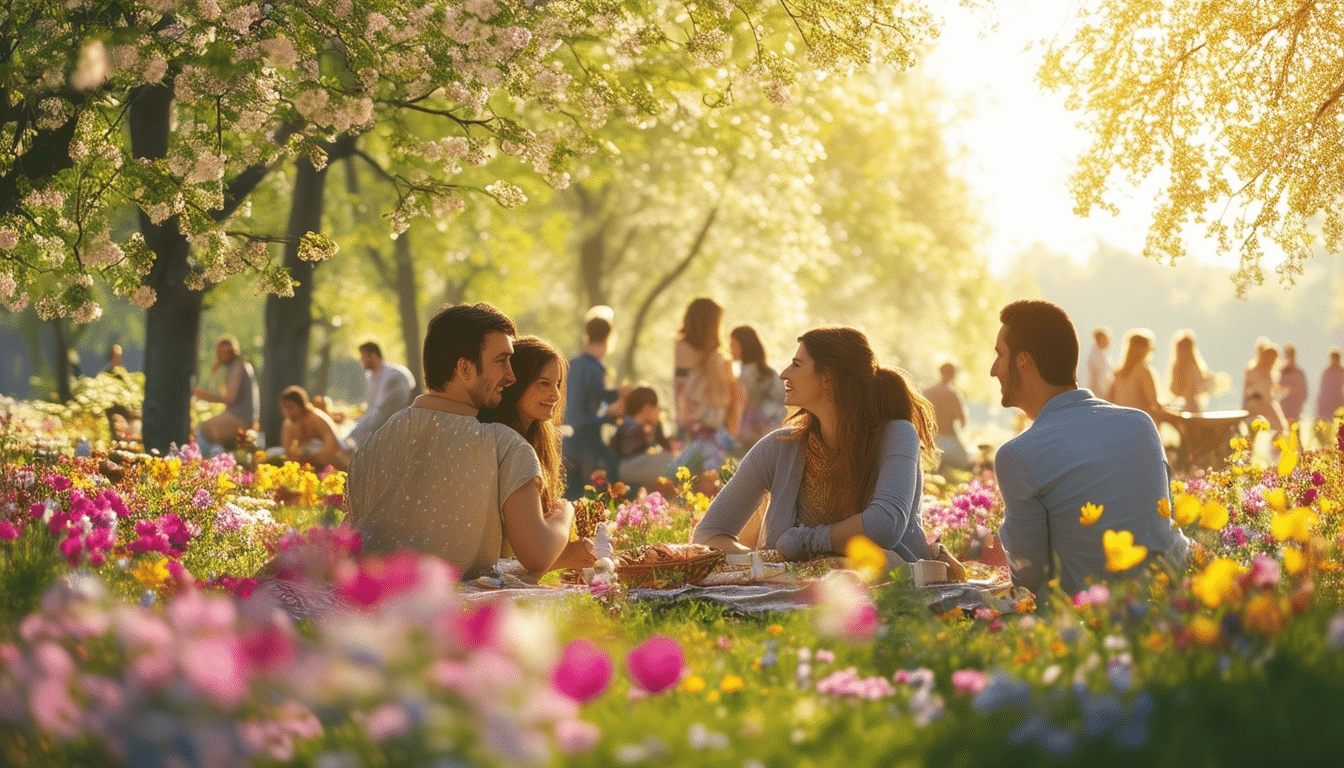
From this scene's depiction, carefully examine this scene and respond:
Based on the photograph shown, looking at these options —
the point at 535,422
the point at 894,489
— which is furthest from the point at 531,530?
the point at 894,489

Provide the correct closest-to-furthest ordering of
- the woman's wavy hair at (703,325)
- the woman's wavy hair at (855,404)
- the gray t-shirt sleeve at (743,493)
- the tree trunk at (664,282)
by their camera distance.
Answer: the woman's wavy hair at (855,404) < the gray t-shirt sleeve at (743,493) < the woman's wavy hair at (703,325) < the tree trunk at (664,282)

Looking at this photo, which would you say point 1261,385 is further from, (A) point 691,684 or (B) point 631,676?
(A) point 691,684

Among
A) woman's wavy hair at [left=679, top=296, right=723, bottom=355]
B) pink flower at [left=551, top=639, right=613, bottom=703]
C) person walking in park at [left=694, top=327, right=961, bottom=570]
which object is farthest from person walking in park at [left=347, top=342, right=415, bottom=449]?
pink flower at [left=551, top=639, right=613, bottom=703]

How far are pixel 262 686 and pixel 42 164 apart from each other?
17.1 feet

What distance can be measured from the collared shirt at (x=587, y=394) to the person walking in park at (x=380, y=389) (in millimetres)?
3365

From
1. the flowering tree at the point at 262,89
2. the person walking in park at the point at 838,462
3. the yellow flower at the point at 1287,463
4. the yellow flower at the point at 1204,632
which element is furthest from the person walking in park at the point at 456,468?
the yellow flower at the point at 1204,632

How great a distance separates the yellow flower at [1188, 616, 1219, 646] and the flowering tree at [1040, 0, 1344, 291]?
636 cm

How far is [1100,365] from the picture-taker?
18062mm

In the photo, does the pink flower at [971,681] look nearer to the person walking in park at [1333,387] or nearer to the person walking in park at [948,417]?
the person walking in park at [948,417]

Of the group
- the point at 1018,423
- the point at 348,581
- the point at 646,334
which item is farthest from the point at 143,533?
the point at 646,334

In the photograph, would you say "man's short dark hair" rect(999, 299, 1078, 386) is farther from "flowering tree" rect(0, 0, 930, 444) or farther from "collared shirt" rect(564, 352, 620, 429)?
"collared shirt" rect(564, 352, 620, 429)

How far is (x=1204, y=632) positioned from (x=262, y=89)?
473 centimetres

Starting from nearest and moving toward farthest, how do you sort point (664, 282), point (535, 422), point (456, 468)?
point (456, 468) → point (535, 422) → point (664, 282)

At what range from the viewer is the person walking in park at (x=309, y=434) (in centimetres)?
1327
